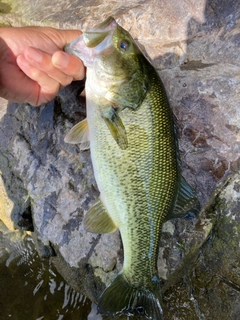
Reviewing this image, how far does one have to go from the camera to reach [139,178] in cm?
252

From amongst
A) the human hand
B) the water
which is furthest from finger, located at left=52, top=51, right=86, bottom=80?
the water

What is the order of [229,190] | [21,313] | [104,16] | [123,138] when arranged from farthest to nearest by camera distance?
[104,16] < [21,313] < [229,190] < [123,138]

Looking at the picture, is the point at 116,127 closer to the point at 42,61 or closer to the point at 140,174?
the point at 140,174

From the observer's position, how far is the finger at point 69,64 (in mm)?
2469

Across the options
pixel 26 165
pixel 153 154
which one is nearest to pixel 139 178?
pixel 153 154

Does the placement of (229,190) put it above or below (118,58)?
below

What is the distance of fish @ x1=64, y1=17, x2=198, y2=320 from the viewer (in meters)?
2.49

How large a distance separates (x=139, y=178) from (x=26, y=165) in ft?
4.78

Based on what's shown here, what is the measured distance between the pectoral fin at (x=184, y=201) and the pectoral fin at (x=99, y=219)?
1.56ft

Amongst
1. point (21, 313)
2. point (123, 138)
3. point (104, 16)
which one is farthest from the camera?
point (104, 16)

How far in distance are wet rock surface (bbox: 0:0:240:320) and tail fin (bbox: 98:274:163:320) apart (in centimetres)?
36

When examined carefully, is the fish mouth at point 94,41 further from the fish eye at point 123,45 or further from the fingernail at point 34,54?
the fingernail at point 34,54

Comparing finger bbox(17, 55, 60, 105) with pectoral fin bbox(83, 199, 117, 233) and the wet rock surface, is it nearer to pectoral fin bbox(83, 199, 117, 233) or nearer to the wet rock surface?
the wet rock surface

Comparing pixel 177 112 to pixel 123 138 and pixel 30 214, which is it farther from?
pixel 30 214
